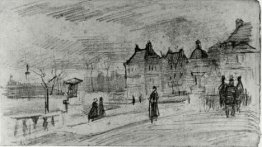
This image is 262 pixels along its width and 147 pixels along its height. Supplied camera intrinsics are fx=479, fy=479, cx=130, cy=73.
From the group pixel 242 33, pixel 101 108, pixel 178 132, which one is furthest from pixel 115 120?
pixel 242 33

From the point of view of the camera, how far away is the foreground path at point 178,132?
303cm

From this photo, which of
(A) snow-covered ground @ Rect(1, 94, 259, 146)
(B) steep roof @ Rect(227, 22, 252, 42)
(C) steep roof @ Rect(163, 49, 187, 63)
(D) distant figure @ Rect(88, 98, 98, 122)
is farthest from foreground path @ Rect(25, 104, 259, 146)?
(B) steep roof @ Rect(227, 22, 252, 42)

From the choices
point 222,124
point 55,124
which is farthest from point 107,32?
point 222,124

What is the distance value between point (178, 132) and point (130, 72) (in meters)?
0.49

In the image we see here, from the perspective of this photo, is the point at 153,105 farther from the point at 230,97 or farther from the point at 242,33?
the point at 242,33

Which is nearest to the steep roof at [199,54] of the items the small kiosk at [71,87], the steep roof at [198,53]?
the steep roof at [198,53]

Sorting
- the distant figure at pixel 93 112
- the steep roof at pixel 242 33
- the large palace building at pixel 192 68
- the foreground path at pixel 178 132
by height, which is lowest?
the foreground path at pixel 178 132

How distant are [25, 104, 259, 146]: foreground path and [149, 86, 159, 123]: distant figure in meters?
0.04

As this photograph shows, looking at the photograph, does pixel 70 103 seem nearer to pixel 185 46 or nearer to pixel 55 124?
pixel 55 124

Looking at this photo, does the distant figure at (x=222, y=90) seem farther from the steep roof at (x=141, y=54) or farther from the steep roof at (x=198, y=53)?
the steep roof at (x=141, y=54)

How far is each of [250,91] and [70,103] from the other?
3.80 ft

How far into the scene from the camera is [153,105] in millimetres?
3045

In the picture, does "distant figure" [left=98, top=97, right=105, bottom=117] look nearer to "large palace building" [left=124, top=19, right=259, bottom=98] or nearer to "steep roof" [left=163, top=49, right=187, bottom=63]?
"large palace building" [left=124, top=19, right=259, bottom=98]

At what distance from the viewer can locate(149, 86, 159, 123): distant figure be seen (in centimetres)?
304
